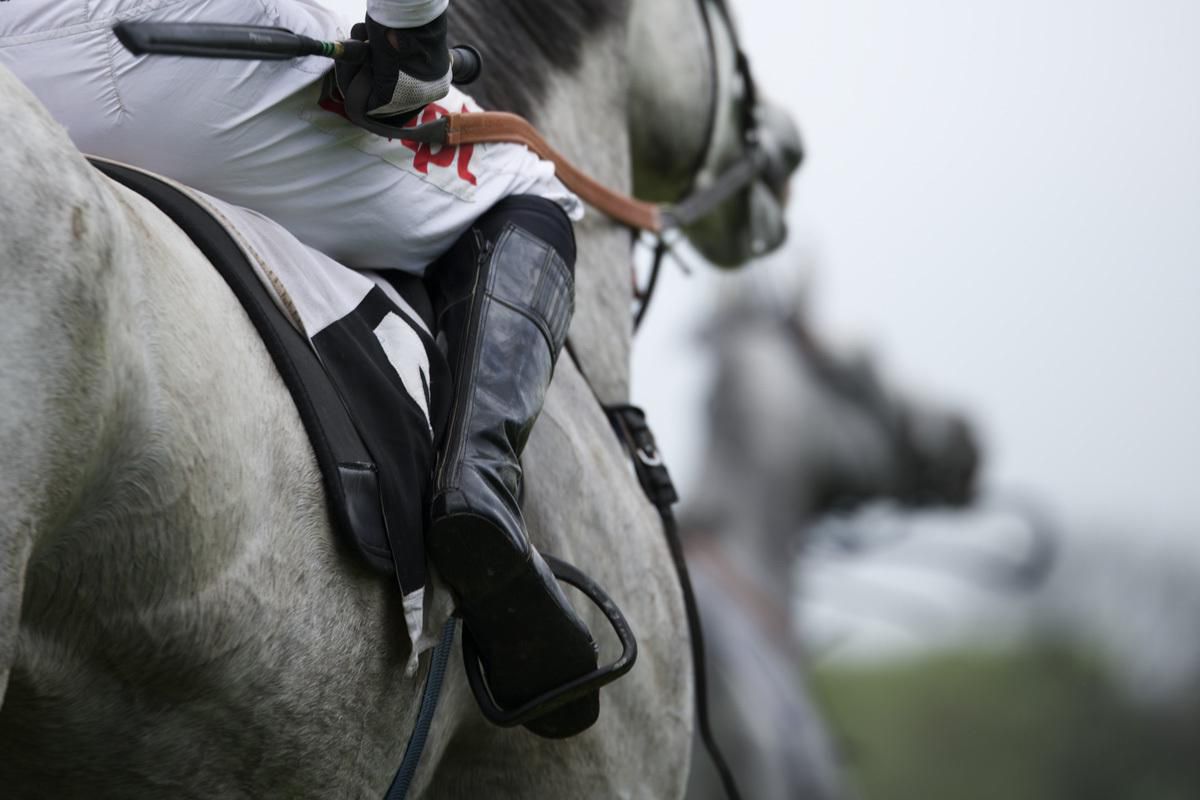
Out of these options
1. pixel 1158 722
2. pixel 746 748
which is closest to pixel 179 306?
pixel 746 748

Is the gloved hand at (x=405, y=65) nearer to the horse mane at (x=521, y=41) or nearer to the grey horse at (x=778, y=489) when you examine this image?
the horse mane at (x=521, y=41)

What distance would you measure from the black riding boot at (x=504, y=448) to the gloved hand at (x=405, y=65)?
32cm

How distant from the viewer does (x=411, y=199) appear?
242 cm

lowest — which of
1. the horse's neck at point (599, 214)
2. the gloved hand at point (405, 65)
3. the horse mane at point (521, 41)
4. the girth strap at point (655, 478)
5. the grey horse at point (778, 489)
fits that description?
the grey horse at point (778, 489)

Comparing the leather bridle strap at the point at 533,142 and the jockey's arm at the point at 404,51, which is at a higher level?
the jockey's arm at the point at 404,51

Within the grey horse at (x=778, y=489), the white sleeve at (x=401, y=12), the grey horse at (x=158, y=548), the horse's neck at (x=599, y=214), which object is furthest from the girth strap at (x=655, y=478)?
the grey horse at (x=778, y=489)

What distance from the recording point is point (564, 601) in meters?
2.31

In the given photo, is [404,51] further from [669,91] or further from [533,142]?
[669,91]

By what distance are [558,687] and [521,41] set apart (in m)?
1.47

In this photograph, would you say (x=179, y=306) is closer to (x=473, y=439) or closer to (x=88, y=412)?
(x=88, y=412)

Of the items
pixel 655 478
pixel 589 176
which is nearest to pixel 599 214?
pixel 589 176

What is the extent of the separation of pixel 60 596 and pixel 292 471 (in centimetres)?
35

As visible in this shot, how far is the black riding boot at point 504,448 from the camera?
7.04ft

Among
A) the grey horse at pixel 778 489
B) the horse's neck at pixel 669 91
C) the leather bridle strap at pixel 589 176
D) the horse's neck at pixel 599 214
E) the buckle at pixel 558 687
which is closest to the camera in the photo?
the buckle at pixel 558 687
